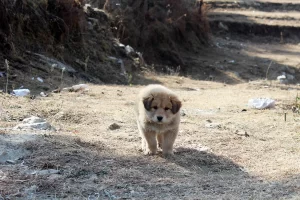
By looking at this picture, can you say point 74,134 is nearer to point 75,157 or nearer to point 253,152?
point 75,157

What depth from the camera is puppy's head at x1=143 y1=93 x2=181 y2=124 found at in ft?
19.0

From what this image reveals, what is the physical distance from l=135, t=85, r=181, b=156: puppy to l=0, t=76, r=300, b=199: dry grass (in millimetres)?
174

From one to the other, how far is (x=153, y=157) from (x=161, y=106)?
1.87 feet

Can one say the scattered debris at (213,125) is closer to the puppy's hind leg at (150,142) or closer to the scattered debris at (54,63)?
the puppy's hind leg at (150,142)

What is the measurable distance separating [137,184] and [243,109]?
15.0 ft

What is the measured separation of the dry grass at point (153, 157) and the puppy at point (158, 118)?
0.57 feet

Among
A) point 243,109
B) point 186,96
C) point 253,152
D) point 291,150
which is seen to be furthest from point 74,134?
point 186,96

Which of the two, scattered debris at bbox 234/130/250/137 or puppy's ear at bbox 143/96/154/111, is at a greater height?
puppy's ear at bbox 143/96/154/111

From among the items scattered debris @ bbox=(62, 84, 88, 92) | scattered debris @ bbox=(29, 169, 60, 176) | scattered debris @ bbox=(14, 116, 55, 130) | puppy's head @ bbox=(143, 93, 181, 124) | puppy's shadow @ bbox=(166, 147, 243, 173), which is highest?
puppy's head @ bbox=(143, 93, 181, 124)

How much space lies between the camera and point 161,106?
5.83 m

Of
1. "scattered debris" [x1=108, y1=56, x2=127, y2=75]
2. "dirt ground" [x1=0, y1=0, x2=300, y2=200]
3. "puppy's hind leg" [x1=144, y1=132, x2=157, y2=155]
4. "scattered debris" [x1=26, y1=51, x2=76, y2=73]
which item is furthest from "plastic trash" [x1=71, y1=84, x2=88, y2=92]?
"puppy's hind leg" [x1=144, y1=132, x2=157, y2=155]

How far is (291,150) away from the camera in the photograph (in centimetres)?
639

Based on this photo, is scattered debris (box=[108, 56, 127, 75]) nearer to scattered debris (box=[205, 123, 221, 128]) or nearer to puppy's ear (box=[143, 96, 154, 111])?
scattered debris (box=[205, 123, 221, 128])

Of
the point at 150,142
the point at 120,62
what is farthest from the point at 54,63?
the point at 150,142
